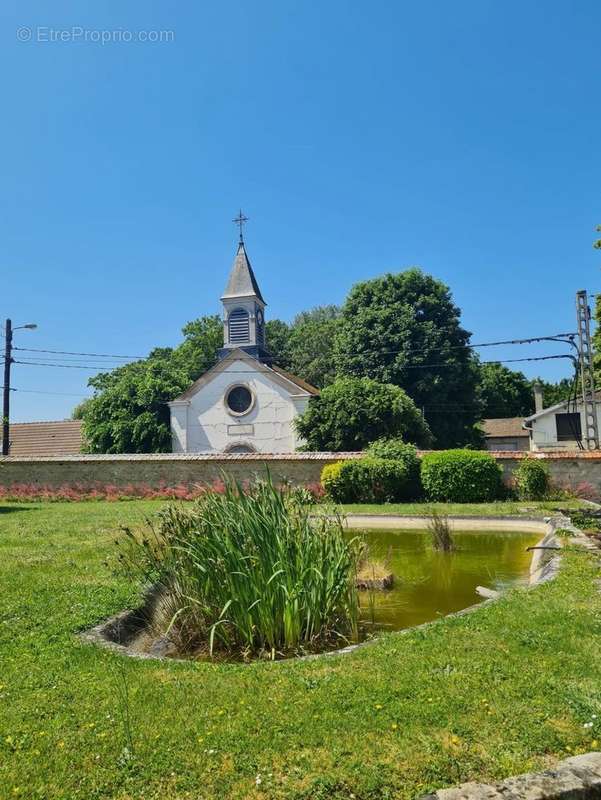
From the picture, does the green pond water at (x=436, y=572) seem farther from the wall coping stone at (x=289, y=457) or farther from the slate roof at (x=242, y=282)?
the slate roof at (x=242, y=282)

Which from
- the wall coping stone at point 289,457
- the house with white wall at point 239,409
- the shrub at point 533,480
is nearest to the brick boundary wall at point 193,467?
the wall coping stone at point 289,457

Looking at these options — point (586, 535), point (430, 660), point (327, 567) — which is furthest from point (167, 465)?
point (430, 660)

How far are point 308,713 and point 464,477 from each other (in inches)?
649

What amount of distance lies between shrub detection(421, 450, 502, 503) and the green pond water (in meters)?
6.31

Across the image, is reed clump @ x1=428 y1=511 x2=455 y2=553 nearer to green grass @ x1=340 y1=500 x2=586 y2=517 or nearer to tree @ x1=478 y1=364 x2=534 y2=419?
green grass @ x1=340 y1=500 x2=586 y2=517

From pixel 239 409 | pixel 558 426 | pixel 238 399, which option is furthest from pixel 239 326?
pixel 558 426

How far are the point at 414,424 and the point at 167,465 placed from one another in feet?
38.4

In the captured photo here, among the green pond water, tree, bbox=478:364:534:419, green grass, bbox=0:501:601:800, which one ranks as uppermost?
tree, bbox=478:364:534:419

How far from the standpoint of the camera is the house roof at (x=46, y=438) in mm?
40469

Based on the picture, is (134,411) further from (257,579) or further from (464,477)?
(257,579)

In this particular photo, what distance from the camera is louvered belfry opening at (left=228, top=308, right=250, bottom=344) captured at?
142 feet

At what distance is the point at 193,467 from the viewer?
24.2 m

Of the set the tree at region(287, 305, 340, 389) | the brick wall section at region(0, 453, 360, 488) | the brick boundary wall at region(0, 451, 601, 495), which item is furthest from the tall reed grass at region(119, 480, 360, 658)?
the tree at region(287, 305, 340, 389)

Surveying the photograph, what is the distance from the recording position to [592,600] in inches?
232
